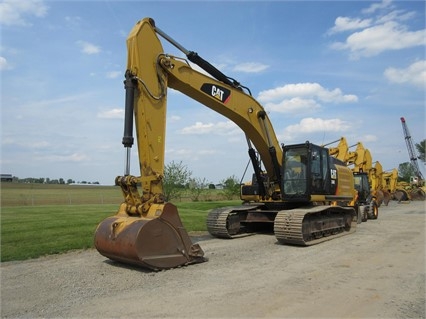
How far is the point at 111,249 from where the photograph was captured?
7508 millimetres

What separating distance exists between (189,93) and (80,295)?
5291 mm

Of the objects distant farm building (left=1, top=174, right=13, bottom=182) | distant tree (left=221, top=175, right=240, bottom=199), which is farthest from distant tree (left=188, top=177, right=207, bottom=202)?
distant farm building (left=1, top=174, right=13, bottom=182)

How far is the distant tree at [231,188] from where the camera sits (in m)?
38.8

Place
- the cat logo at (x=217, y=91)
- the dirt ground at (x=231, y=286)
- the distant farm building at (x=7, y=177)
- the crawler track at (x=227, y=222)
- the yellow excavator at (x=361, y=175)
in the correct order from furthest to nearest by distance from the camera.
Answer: the distant farm building at (x=7, y=177), the yellow excavator at (x=361, y=175), the crawler track at (x=227, y=222), the cat logo at (x=217, y=91), the dirt ground at (x=231, y=286)

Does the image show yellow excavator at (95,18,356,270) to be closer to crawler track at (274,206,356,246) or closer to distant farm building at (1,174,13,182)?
crawler track at (274,206,356,246)

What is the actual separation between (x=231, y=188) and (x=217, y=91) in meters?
29.2

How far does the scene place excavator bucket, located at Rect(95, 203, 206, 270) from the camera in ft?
23.2

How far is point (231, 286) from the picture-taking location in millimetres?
6242

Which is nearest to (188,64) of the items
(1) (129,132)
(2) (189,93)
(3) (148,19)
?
(2) (189,93)

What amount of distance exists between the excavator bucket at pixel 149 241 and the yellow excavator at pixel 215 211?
2cm

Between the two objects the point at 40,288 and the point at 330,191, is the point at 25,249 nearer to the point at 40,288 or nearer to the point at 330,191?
the point at 40,288

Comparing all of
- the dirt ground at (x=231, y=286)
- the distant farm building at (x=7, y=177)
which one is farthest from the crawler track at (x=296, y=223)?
the distant farm building at (x=7, y=177)

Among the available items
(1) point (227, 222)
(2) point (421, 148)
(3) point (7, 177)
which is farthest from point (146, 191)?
(2) point (421, 148)

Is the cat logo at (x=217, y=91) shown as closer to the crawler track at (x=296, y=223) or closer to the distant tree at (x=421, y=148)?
the crawler track at (x=296, y=223)
